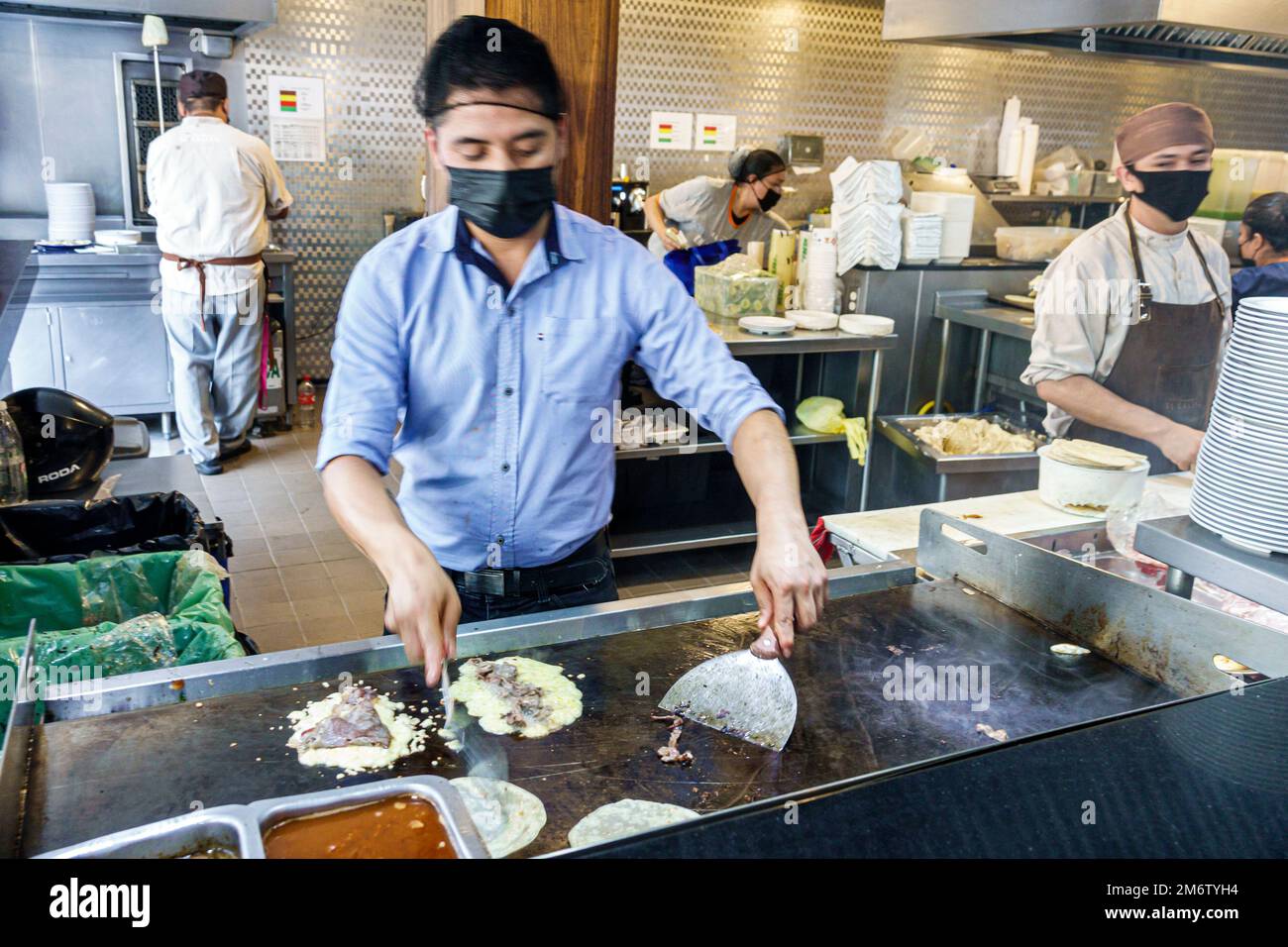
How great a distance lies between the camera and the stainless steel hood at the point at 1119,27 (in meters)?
2.83

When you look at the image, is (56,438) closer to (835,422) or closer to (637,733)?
(637,733)

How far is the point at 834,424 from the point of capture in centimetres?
514

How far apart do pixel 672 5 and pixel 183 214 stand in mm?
4181

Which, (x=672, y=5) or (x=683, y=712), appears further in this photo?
(x=672, y=5)

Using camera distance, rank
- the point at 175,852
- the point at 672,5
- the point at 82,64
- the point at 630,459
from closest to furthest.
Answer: the point at 175,852 < the point at 630,459 < the point at 82,64 < the point at 672,5

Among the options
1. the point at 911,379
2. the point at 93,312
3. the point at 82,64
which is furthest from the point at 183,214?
the point at 911,379

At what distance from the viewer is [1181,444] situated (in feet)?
9.72

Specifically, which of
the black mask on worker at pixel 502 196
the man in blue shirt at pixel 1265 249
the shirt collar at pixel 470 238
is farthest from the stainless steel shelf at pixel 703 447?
the black mask on worker at pixel 502 196

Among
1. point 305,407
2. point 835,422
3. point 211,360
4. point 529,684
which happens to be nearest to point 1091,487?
point 529,684

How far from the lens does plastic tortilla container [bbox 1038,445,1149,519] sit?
2.73 meters

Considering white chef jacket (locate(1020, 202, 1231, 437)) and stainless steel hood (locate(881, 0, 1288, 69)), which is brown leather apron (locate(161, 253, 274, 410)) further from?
white chef jacket (locate(1020, 202, 1231, 437))

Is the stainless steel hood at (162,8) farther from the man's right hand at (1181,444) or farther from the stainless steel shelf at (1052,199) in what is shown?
the stainless steel shelf at (1052,199)

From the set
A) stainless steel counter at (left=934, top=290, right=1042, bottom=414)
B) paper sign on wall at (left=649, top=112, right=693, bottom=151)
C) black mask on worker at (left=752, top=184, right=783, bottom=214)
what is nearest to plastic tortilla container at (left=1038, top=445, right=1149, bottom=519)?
stainless steel counter at (left=934, top=290, right=1042, bottom=414)
